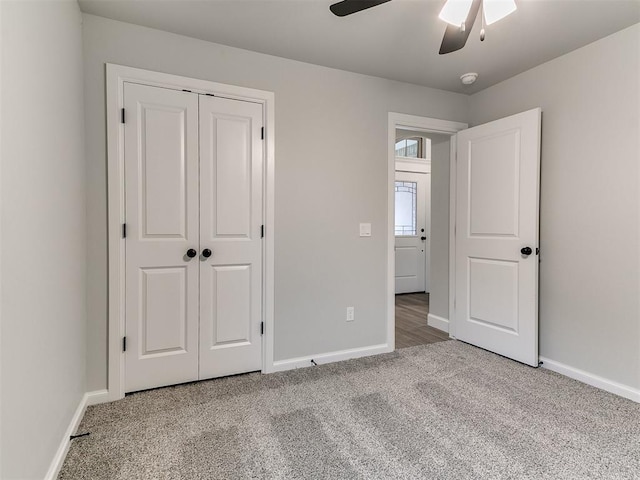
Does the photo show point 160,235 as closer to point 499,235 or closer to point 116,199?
point 116,199

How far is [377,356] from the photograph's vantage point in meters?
2.91

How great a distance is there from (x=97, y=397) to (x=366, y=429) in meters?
1.67

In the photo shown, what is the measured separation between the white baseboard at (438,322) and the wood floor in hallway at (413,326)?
4cm

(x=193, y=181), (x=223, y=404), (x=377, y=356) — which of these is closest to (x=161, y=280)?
(x=193, y=181)

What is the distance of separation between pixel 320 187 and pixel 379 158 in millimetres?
A: 621

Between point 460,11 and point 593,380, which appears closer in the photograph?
point 460,11

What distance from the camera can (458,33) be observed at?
1.66 metres

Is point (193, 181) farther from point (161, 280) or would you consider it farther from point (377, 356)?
point (377, 356)

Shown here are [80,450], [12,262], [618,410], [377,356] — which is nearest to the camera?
[12,262]

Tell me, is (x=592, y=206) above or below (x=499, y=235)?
above

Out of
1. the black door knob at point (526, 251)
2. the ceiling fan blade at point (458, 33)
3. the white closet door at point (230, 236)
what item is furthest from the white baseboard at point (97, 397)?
the black door knob at point (526, 251)

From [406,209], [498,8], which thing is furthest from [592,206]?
[406,209]

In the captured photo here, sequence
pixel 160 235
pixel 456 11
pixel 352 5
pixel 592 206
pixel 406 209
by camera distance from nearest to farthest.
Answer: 1. pixel 352 5
2. pixel 456 11
3. pixel 160 235
4. pixel 592 206
5. pixel 406 209

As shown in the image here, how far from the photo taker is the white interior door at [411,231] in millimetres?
5617
